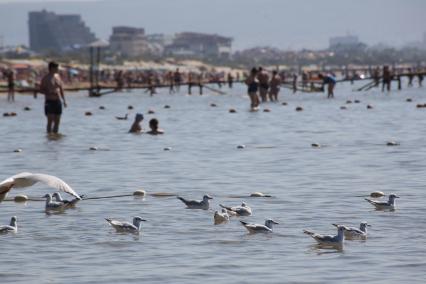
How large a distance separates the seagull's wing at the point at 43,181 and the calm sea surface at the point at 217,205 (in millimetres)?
701

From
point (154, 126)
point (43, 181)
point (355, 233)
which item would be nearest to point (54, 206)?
point (43, 181)

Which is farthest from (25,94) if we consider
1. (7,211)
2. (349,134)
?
(7,211)

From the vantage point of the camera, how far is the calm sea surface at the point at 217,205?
48.1ft

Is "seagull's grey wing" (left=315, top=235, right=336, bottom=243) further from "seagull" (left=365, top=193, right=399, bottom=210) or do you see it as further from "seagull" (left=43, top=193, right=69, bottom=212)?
"seagull" (left=43, top=193, right=69, bottom=212)

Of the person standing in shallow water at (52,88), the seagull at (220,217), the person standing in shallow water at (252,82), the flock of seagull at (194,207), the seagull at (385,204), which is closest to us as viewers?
the flock of seagull at (194,207)

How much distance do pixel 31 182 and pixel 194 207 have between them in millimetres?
3463

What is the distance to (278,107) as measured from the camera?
5616cm

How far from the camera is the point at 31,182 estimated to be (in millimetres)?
16797

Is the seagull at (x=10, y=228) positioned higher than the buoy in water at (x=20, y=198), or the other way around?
the seagull at (x=10, y=228)

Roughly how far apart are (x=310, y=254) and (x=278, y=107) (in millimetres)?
40746

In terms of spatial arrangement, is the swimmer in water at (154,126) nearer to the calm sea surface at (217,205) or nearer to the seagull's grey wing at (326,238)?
the calm sea surface at (217,205)

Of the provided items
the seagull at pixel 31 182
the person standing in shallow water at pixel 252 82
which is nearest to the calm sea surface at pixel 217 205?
the seagull at pixel 31 182

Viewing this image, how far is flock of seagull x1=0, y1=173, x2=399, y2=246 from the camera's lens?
1612 centimetres

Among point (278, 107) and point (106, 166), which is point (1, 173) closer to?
point (106, 166)
